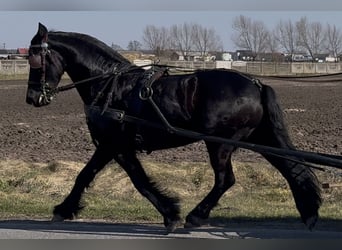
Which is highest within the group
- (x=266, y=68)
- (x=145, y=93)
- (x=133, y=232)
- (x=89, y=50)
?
(x=89, y=50)

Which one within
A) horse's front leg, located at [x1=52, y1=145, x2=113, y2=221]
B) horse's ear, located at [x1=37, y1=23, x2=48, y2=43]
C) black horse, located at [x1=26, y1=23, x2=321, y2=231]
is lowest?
horse's front leg, located at [x1=52, y1=145, x2=113, y2=221]

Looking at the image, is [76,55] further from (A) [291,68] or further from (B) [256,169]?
(A) [291,68]

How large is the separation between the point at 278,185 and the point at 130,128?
366cm

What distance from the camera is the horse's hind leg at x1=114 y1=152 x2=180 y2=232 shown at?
6926mm

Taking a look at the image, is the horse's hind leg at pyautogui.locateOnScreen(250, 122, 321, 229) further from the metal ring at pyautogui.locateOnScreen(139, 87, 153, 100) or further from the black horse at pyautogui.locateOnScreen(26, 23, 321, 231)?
the metal ring at pyautogui.locateOnScreen(139, 87, 153, 100)

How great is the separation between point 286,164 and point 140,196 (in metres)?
2.96

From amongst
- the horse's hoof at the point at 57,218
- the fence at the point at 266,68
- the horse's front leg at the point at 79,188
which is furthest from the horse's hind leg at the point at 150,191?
the fence at the point at 266,68

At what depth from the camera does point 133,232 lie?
22.3 feet

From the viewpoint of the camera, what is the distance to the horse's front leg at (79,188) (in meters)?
7.34

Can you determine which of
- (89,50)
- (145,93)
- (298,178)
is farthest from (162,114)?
(298,178)

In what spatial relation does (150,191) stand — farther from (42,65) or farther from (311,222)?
(42,65)

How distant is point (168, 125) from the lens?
6.95 meters

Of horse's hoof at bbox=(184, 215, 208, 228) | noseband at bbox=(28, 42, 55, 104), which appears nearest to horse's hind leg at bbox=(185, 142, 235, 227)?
horse's hoof at bbox=(184, 215, 208, 228)

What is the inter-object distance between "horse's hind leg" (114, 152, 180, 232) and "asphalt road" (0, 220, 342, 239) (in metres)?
0.16
